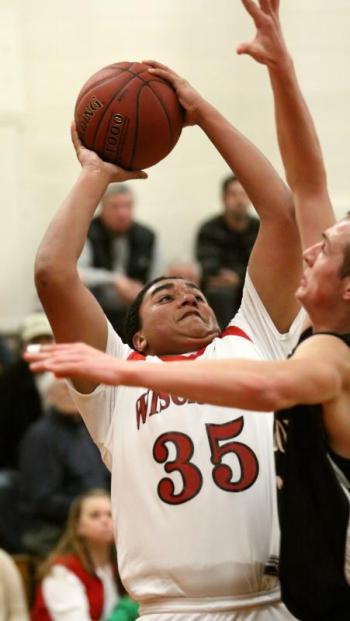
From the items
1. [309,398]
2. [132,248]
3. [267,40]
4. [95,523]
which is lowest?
[95,523]

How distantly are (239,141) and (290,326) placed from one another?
705 millimetres

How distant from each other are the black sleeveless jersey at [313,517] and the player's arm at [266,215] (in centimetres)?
72

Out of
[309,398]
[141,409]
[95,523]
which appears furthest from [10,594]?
Result: [309,398]

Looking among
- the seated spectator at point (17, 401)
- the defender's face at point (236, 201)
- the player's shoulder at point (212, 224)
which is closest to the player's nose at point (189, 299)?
the seated spectator at point (17, 401)

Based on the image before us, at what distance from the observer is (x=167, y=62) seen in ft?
36.6

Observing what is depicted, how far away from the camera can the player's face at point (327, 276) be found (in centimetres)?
383

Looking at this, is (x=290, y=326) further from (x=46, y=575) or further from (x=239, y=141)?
(x=46, y=575)

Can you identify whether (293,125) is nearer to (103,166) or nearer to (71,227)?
(103,166)

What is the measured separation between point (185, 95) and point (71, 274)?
2.72 ft

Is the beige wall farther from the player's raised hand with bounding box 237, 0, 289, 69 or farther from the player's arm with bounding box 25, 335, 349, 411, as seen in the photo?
the player's arm with bounding box 25, 335, 349, 411

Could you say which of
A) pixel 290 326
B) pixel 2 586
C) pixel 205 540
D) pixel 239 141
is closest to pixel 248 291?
pixel 290 326

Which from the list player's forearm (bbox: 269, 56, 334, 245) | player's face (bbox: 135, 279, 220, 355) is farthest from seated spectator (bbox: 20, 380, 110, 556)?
player's forearm (bbox: 269, 56, 334, 245)

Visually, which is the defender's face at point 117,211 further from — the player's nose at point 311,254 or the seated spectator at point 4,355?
the player's nose at point 311,254

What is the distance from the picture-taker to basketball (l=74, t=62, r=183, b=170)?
4.48 meters
